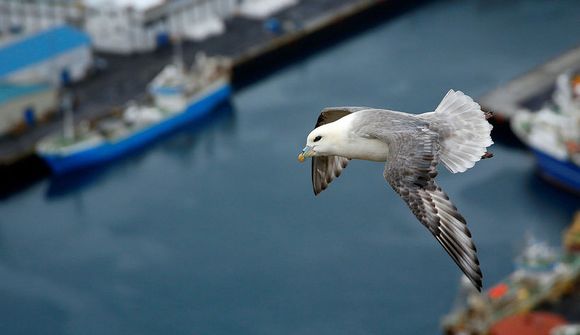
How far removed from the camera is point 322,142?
2027cm

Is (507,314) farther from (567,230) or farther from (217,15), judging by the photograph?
(217,15)

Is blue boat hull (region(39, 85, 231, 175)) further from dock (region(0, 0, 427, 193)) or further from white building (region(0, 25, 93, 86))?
white building (region(0, 25, 93, 86))

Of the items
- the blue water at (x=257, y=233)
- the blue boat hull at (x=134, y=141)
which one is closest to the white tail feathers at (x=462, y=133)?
the blue water at (x=257, y=233)

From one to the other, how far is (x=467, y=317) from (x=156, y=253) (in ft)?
69.8

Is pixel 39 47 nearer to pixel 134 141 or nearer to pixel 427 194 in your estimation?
pixel 134 141

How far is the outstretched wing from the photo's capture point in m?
18.1

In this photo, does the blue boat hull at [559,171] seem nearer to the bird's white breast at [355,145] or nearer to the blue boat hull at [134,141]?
the blue boat hull at [134,141]

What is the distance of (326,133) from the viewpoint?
20.3m

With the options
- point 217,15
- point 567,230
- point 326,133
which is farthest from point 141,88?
point 326,133

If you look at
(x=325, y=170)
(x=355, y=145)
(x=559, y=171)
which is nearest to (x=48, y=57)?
(x=559, y=171)

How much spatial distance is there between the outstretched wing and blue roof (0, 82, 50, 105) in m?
69.6

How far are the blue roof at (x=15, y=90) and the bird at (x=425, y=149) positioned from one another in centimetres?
6787

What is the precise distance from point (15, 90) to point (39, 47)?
8.02m

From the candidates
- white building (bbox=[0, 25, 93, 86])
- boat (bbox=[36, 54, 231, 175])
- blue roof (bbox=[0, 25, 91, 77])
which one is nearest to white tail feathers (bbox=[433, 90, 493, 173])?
boat (bbox=[36, 54, 231, 175])
